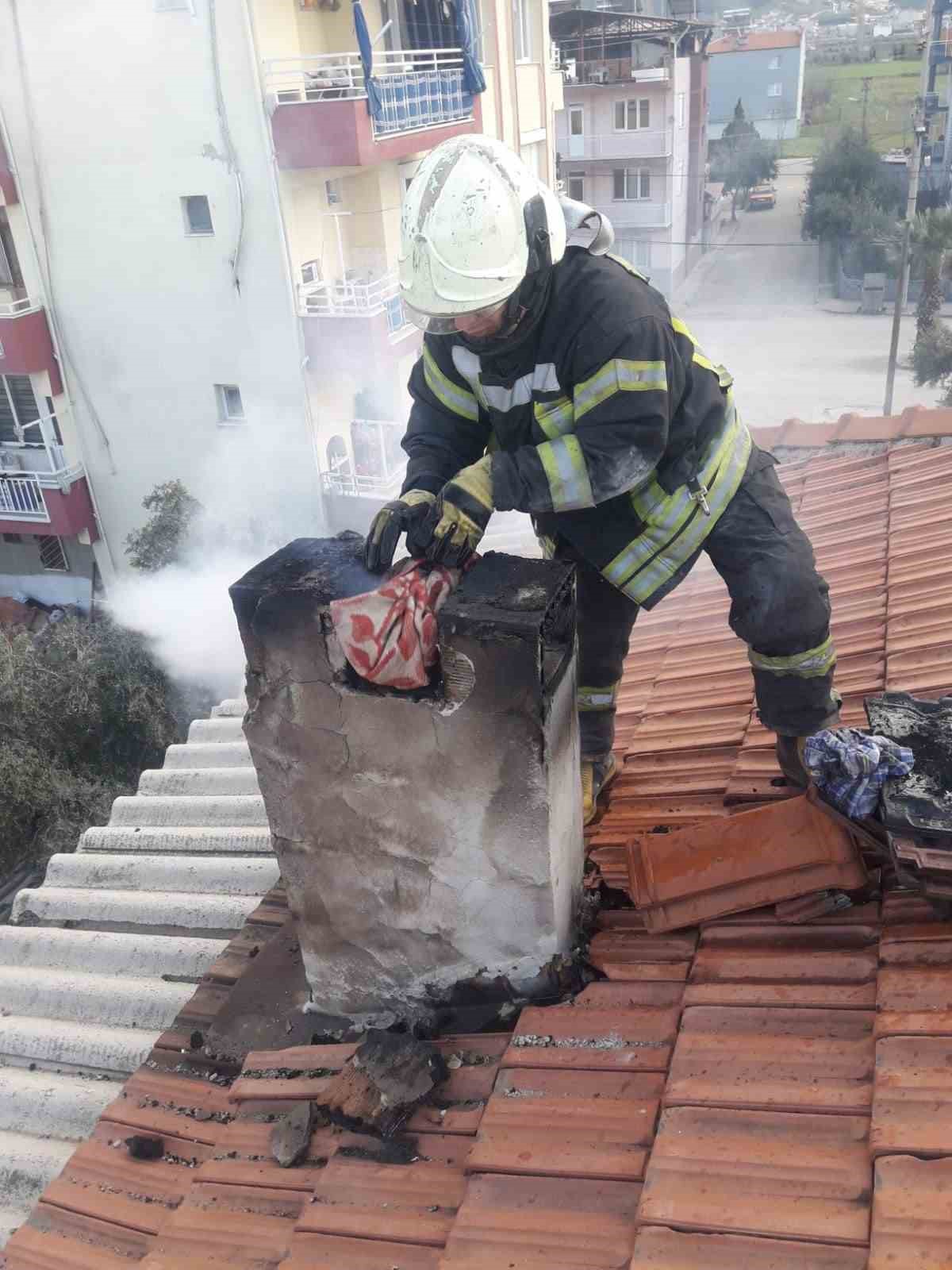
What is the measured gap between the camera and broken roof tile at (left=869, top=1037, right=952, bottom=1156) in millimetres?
1709

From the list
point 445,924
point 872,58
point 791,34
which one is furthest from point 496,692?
point 872,58

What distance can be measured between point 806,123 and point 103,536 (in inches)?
1801

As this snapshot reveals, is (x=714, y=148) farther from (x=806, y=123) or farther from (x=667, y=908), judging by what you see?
(x=667, y=908)

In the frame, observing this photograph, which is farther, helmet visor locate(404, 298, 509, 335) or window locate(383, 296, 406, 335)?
window locate(383, 296, 406, 335)

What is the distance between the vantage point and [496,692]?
211 centimetres

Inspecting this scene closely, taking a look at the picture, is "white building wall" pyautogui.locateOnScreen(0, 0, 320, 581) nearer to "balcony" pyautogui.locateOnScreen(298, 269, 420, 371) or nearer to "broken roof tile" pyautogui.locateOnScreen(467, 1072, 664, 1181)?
"balcony" pyautogui.locateOnScreen(298, 269, 420, 371)

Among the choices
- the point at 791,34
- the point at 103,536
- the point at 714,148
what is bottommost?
the point at 103,536

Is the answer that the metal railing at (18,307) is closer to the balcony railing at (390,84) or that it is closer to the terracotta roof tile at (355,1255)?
the balcony railing at (390,84)

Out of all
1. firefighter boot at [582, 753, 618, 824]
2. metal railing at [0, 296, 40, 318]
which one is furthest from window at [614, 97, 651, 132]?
firefighter boot at [582, 753, 618, 824]

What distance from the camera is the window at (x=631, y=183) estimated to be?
98.4 feet

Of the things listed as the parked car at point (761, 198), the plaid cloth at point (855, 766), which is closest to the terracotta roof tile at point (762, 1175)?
the plaid cloth at point (855, 766)

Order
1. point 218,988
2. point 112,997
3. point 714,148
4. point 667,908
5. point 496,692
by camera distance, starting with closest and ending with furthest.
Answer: point 496,692, point 667,908, point 218,988, point 112,997, point 714,148

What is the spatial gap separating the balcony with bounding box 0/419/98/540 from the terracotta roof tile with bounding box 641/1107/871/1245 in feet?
46.7

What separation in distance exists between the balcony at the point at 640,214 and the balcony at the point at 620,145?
4.45ft
